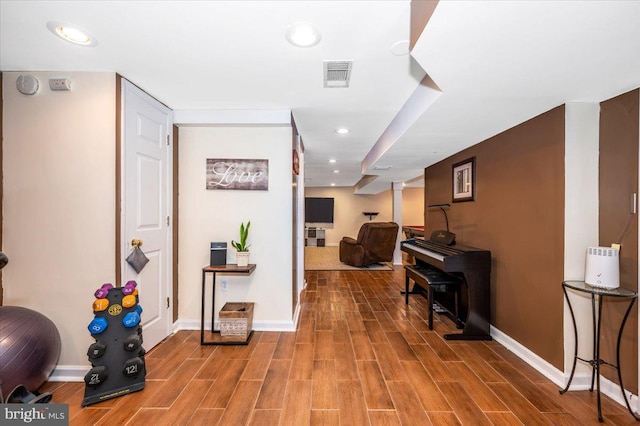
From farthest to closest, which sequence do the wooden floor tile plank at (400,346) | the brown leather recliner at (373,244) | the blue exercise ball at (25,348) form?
the brown leather recliner at (373,244), the wooden floor tile plank at (400,346), the blue exercise ball at (25,348)

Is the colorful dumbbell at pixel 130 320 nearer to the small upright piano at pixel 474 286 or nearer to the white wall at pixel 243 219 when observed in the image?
the white wall at pixel 243 219

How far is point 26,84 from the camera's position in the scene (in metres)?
1.96

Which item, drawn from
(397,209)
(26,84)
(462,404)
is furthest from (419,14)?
(397,209)

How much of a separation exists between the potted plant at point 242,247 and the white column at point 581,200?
103 inches

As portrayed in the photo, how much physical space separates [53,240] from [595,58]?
11.7 feet

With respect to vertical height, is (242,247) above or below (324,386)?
above

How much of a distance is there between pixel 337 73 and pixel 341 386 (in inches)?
88.0

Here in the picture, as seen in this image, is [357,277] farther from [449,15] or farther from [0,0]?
[0,0]

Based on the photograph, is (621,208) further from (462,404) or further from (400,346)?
(400,346)

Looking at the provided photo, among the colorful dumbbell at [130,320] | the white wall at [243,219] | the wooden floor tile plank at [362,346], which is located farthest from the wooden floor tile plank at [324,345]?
the colorful dumbbell at [130,320]

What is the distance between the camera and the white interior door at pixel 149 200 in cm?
216

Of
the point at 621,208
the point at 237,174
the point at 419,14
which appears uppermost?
the point at 419,14

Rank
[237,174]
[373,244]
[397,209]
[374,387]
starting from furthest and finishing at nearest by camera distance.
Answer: [397,209], [373,244], [237,174], [374,387]
